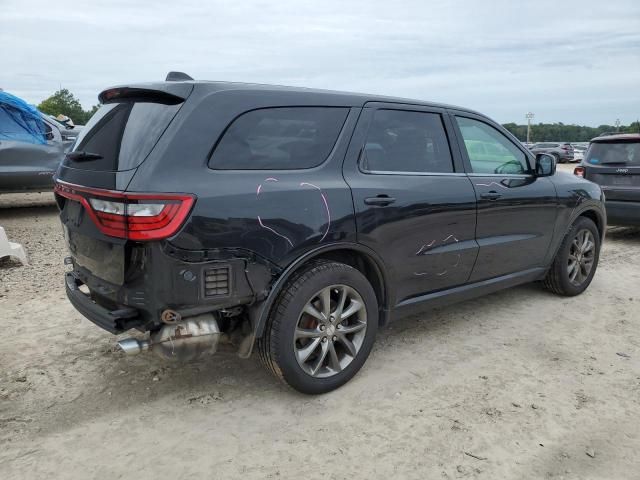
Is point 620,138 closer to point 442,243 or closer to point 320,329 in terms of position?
point 442,243

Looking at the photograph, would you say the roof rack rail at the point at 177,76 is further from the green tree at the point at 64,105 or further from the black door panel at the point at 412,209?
the green tree at the point at 64,105

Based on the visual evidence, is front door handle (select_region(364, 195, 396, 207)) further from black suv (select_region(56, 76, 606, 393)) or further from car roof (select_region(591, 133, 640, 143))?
car roof (select_region(591, 133, 640, 143))

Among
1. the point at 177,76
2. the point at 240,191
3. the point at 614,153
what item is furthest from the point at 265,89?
the point at 614,153

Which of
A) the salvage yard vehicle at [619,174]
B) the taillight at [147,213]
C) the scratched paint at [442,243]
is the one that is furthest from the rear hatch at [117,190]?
the salvage yard vehicle at [619,174]

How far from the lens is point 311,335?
3090 mm

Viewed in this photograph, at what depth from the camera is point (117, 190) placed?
261 cm

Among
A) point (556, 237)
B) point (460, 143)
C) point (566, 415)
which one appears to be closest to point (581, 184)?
point (556, 237)

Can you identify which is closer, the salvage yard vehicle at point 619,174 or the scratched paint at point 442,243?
the scratched paint at point 442,243

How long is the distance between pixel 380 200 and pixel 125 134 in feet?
4.98

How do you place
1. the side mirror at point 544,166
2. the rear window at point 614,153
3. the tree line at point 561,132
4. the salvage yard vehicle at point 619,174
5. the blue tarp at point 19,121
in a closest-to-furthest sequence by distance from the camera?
1. the side mirror at point 544,166
2. the salvage yard vehicle at point 619,174
3. the rear window at point 614,153
4. the blue tarp at point 19,121
5. the tree line at point 561,132

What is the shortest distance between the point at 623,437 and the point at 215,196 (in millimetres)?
2452

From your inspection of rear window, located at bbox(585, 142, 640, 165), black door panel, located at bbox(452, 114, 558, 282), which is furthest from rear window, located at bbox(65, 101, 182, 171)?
rear window, located at bbox(585, 142, 640, 165)

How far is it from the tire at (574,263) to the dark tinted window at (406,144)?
1790 mm

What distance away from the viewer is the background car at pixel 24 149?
27.5 ft
